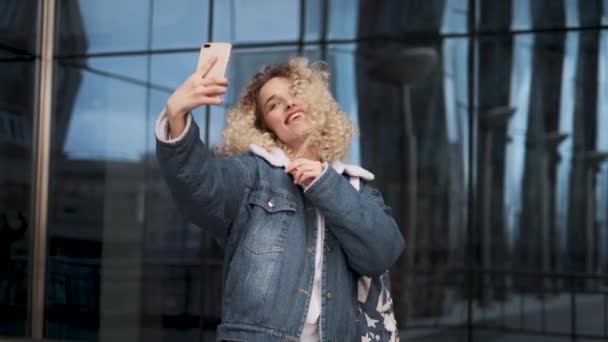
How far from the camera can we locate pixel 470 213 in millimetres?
8180

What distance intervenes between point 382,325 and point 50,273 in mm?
5823

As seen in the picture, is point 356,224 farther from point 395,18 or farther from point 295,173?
point 395,18

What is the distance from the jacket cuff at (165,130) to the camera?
194cm

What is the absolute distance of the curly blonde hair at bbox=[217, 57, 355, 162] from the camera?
2.29 meters

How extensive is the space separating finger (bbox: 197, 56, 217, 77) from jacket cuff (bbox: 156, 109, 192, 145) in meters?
0.10

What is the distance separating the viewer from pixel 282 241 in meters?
2.15

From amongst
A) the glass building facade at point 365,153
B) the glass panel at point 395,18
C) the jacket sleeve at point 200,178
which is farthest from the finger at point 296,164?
the glass panel at point 395,18

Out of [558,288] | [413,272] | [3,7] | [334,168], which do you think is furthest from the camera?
[413,272]

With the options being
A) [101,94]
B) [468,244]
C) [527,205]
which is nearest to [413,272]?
[468,244]

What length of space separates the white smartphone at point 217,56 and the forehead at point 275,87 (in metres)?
0.32

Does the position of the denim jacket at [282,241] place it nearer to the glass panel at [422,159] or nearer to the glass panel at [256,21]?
the glass panel at [256,21]

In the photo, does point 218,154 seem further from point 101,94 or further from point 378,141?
point 378,141

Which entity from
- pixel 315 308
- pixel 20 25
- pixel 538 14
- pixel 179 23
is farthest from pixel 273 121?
pixel 538 14

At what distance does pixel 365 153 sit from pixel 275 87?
21.5 ft
